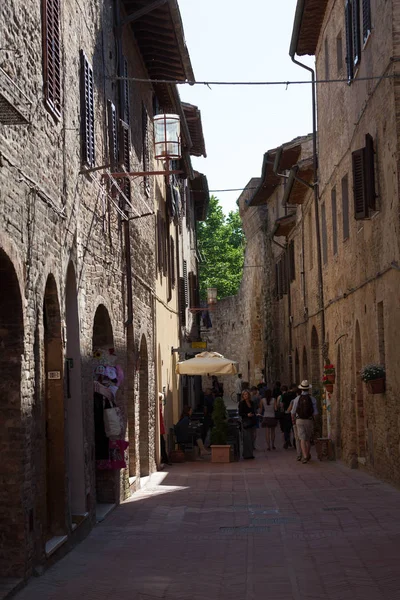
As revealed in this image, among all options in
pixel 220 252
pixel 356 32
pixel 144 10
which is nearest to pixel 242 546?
pixel 144 10

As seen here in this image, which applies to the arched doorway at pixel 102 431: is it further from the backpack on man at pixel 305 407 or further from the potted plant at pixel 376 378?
the backpack on man at pixel 305 407

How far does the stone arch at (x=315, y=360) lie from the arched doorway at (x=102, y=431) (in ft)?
42.2

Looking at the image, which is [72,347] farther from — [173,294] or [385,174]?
[173,294]

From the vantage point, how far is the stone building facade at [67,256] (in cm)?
855

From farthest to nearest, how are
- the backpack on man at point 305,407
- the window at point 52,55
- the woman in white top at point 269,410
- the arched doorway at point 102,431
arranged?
the woman in white top at point 269,410 < the backpack on man at point 305,407 < the arched doorway at point 102,431 < the window at point 52,55

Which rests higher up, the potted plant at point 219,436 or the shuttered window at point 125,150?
the shuttered window at point 125,150

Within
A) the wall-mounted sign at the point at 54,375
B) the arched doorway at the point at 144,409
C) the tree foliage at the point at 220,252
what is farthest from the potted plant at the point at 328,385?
the tree foliage at the point at 220,252

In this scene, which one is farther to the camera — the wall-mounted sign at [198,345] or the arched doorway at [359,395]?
the wall-mounted sign at [198,345]

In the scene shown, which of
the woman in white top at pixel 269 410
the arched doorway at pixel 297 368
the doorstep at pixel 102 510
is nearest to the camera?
the doorstep at pixel 102 510

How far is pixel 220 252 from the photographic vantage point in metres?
68.0

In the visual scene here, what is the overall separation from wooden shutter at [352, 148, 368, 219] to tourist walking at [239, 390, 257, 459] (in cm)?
817

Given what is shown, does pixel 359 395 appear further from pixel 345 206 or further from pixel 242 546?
pixel 242 546

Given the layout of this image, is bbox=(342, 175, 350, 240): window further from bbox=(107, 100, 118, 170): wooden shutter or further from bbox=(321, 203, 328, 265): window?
bbox=(107, 100, 118, 170): wooden shutter

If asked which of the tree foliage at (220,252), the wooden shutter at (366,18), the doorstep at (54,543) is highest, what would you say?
the tree foliage at (220,252)
